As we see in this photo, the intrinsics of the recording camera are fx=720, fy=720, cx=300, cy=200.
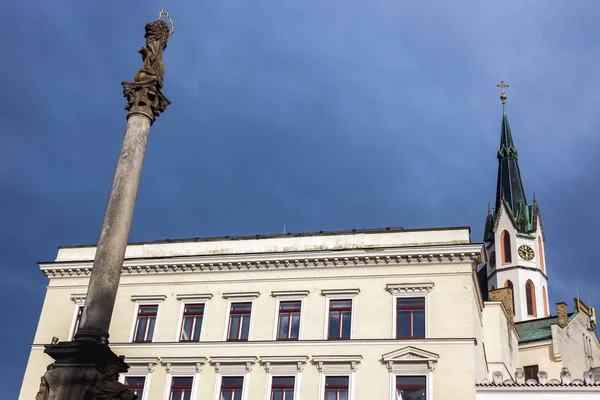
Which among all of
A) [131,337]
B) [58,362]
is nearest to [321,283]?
[131,337]

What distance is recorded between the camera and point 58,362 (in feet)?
48.4

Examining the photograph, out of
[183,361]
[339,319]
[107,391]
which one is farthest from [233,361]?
[107,391]

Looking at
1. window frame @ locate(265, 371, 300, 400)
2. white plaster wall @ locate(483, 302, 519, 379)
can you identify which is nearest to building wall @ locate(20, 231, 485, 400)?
window frame @ locate(265, 371, 300, 400)

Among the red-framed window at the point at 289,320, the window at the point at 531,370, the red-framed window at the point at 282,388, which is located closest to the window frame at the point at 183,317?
the red-framed window at the point at 289,320

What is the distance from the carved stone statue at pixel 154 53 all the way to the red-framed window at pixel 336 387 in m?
18.7

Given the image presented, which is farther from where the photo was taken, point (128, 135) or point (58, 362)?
point (128, 135)

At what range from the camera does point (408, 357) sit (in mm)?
32469

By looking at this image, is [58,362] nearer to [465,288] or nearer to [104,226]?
[104,226]

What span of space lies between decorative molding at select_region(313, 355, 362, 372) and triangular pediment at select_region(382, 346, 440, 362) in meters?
1.30

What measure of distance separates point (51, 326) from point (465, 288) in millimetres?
21882

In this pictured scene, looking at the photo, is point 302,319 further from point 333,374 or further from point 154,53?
point 154,53

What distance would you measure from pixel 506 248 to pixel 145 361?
64.5 m

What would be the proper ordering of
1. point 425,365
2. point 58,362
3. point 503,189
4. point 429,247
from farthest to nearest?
1. point 503,189
2. point 429,247
3. point 425,365
4. point 58,362

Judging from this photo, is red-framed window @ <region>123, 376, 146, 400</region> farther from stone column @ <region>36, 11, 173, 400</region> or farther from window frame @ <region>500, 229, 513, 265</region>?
window frame @ <region>500, 229, 513, 265</region>
